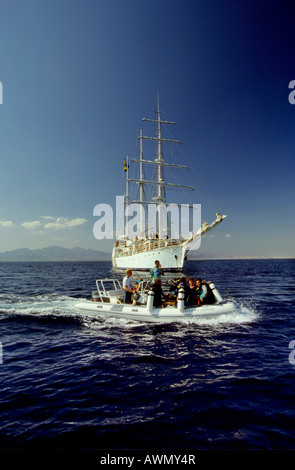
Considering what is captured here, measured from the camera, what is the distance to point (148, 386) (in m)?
6.04

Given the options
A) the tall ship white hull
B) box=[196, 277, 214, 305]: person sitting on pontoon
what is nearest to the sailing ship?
the tall ship white hull

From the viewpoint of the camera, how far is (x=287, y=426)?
4.53 meters

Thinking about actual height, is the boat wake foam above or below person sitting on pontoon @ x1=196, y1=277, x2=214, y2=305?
below

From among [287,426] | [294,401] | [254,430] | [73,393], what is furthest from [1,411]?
[294,401]

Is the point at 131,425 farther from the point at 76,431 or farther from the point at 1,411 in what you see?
the point at 1,411

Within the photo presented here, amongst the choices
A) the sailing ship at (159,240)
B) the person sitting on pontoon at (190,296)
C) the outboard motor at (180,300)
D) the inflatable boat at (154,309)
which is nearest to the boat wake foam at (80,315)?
the inflatable boat at (154,309)

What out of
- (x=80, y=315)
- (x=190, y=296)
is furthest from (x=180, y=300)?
(x=80, y=315)

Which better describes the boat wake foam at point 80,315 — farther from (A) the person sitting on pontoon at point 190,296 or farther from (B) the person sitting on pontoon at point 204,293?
Result: (B) the person sitting on pontoon at point 204,293

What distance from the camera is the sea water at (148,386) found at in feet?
14.1

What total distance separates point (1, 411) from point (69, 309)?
30.3 ft

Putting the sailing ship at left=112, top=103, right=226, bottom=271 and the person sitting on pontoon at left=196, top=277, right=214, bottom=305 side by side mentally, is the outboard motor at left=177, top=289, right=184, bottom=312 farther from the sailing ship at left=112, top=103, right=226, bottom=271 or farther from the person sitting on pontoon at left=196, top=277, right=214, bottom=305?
the sailing ship at left=112, top=103, right=226, bottom=271

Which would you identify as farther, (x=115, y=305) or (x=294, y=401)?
(x=115, y=305)

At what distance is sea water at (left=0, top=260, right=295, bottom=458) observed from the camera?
430 cm
